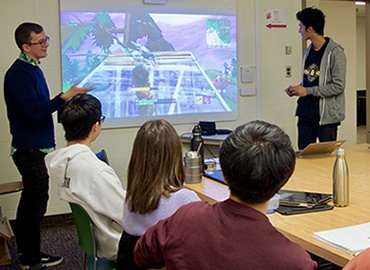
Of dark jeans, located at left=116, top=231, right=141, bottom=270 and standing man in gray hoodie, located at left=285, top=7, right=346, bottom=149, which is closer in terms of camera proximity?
dark jeans, located at left=116, top=231, right=141, bottom=270

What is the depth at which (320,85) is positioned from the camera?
3.43 m

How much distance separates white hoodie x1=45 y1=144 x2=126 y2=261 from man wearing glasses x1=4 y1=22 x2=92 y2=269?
0.98 meters

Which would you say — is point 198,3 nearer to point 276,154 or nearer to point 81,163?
point 81,163

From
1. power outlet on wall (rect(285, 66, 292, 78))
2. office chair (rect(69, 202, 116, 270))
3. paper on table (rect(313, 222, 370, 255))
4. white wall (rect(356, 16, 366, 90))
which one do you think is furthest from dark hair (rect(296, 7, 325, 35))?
white wall (rect(356, 16, 366, 90))

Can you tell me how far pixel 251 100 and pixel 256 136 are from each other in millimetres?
3680

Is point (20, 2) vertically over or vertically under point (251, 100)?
over

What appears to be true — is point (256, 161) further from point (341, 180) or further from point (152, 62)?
point (152, 62)

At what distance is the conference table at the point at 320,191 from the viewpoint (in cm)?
140

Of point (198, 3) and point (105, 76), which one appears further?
point (198, 3)

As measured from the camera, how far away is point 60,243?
11.8 ft

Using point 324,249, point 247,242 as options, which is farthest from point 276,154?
point 324,249

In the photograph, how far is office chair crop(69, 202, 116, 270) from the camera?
1.83 metres

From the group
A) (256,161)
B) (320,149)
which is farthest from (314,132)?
(256,161)

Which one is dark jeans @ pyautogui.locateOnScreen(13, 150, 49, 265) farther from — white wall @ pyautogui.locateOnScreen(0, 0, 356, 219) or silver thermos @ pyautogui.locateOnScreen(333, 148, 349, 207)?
silver thermos @ pyautogui.locateOnScreen(333, 148, 349, 207)
